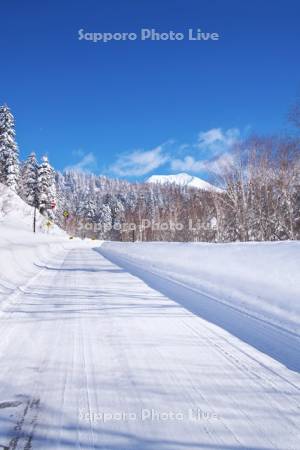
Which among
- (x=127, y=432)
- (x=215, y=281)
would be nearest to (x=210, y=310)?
(x=215, y=281)

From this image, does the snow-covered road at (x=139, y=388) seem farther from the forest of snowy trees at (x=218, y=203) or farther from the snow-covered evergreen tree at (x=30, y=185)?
the snow-covered evergreen tree at (x=30, y=185)

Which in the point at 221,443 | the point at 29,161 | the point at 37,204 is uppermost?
the point at 29,161

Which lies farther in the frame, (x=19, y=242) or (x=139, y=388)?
(x=19, y=242)

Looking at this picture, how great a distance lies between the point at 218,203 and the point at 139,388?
3812 cm

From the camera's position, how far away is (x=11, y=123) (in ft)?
212

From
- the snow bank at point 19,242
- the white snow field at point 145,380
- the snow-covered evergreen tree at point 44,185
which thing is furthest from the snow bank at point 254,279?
the snow-covered evergreen tree at point 44,185

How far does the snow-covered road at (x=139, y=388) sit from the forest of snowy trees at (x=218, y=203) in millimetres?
19828

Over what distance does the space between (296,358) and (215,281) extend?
6.82 meters

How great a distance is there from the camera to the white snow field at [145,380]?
2.81 meters

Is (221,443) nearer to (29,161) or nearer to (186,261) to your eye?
(186,261)

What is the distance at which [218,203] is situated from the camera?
40.8m

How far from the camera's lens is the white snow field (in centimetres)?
281

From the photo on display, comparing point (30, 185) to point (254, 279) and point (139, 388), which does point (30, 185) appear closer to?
point (254, 279)

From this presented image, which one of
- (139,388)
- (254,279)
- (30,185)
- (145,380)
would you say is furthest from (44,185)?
(139,388)
